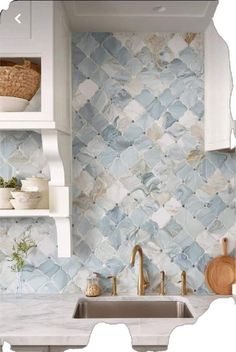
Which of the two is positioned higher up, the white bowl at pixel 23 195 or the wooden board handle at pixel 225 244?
the white bowl at pixel 23 195

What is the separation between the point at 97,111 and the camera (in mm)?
1145

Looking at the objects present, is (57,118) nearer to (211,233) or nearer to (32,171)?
(32,171)

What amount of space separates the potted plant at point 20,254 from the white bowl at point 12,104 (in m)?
0.38

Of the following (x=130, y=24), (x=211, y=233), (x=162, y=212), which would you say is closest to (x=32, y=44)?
(x=130, y=24)

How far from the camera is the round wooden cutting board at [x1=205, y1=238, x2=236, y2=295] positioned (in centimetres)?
123

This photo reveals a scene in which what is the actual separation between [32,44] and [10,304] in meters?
0.60

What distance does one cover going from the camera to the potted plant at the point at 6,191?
121 centimetres

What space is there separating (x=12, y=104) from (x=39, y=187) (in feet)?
0.84

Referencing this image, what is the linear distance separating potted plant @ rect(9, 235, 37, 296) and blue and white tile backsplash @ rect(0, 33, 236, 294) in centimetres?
2

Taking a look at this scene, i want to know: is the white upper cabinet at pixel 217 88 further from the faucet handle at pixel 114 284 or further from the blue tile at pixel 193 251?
the faucet handle at pixel 114 284

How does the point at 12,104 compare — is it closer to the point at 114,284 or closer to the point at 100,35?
the point at 100,35

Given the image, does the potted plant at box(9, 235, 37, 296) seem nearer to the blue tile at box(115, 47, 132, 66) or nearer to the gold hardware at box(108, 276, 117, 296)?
the gold hardware at box(108, 276, 117, 296)

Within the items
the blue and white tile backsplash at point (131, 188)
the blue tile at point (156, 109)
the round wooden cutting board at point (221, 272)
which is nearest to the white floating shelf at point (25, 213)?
the blue and white tile backsplash at point (131, 188)

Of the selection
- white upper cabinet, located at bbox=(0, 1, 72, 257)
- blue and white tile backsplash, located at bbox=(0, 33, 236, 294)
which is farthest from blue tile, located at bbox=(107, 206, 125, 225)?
white upper cabinet, located at bbox=(0, 1, 72, 257)
